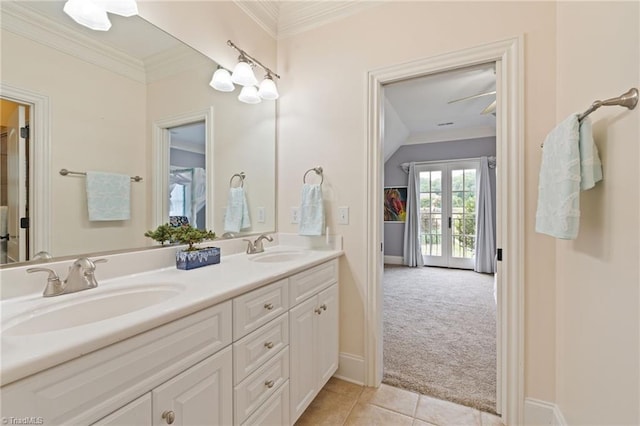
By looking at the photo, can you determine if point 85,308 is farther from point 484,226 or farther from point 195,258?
point 484,226

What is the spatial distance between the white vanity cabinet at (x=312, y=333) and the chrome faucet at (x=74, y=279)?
80 cm

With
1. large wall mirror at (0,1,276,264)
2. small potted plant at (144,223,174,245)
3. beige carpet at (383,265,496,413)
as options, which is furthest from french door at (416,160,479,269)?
small potted plant at (144,223,174,245)

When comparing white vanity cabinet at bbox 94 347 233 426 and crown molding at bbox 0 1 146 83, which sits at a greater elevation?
crown molding at bbox 0 1 146 83

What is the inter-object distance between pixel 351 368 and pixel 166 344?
1.44m

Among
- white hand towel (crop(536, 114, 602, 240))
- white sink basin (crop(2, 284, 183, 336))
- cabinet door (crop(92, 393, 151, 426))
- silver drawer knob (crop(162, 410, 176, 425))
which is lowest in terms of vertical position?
silver drawer knob (crop(162, 410, 176, 425))

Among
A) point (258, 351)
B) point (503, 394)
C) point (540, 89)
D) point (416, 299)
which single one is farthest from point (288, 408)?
point (416, 299)

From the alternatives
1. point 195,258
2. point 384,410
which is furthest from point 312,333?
point 195,258

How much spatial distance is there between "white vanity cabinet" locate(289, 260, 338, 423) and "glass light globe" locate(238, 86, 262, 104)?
4.10ft

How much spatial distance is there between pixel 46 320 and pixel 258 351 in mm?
693

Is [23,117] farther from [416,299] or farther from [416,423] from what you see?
[416,299]

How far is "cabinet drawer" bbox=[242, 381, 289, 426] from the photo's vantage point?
1146mm

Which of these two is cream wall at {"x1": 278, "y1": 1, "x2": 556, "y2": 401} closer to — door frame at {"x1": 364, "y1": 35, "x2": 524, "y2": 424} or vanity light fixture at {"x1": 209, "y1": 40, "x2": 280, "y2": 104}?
door frame at {"x1": 364, "y1": 35, "x2": 524, "y2": 424}

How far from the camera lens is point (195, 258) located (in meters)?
1.42

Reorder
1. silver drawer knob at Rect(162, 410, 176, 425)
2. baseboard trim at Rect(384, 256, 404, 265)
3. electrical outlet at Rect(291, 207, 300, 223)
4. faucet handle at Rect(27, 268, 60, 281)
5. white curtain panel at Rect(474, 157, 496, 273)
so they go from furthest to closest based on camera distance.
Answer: baseboard trim at Rect(384, 256, 404, 265), white curtain panel at Rect(474, 157, 496, 273), electrical outlet at Rect(291, 207, 300, 223), faucet handle at Rect(27, 268, 60, 281), silver drawer knob at Rect(162, 410, 176, 425)
